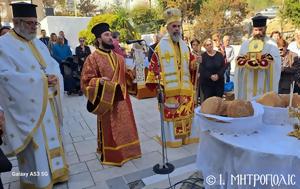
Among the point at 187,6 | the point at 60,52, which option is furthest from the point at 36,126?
the point at 187,6

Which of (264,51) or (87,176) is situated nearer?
(87,176)

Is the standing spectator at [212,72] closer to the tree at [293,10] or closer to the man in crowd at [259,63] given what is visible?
the man in crowd at [259,63]

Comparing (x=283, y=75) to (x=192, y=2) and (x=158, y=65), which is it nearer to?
(x=158, y=65)

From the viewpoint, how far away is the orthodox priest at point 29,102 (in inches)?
113

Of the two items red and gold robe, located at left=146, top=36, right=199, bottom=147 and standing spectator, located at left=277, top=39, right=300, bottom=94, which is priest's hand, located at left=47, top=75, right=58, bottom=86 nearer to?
red and gold robe, located at left=146, top=36, right=199, bottom=147

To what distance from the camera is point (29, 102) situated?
293 centimetres

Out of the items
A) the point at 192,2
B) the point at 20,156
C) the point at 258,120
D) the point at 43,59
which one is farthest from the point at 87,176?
the point at 192,2

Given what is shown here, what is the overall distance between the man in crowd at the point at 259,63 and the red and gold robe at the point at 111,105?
1573 millimetres

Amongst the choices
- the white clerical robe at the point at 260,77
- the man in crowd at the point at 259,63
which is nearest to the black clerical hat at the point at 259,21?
the man in crowd at the point at 259,63

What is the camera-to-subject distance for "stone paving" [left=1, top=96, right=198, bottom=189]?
3523 millimetres

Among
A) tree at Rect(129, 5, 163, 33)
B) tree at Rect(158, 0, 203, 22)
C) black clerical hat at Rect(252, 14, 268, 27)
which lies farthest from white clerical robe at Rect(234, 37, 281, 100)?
tree at Rect(129, 5, 163, 33)

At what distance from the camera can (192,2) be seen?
2270 centimetres

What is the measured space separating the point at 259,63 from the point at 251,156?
90.6 inches

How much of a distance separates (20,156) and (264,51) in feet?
10.4
